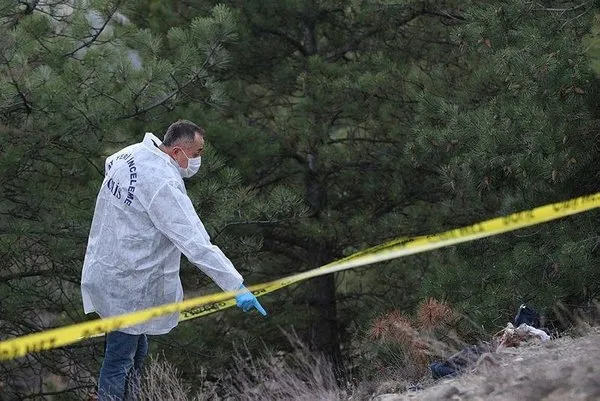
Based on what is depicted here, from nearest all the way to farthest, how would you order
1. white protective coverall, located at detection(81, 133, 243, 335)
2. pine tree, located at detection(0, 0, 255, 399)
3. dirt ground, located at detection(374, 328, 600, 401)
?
dirt ground, located at detection(374, 328, 600, 401) < white protective coverall, located at detection(81, 133, 243, 335) < pine tree, located at detection(0, 0, 255, 399)

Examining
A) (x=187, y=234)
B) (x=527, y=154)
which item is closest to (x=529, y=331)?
(x=187, y=234)

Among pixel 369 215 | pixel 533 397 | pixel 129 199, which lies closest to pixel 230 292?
pixel 129 199

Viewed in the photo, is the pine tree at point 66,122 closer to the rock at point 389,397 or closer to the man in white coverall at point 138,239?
the man in white coverall at point 138,239

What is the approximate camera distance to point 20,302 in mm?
10727

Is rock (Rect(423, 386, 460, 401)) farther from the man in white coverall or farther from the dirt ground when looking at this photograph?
the man in white coverall

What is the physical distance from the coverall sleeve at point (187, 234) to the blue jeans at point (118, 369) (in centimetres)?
58

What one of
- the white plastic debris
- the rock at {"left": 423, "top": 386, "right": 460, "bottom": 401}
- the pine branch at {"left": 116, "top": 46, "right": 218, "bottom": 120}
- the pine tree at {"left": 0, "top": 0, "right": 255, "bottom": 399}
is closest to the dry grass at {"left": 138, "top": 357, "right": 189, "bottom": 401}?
the rock at {"left": 423, "top": 386, "right": 460, "bottom": 401}

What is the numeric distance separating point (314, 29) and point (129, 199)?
29.1 feet

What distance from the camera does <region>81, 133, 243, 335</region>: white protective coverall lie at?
5.58 metres

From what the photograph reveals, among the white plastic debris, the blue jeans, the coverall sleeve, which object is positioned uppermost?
the coverall sleeve

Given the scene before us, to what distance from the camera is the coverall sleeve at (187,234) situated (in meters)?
5.46

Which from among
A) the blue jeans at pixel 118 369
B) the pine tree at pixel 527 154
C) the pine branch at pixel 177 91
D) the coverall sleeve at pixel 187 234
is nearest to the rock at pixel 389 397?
the coverall sleeve at pixel 187 234

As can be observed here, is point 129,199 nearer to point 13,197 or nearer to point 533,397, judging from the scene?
point 533,397

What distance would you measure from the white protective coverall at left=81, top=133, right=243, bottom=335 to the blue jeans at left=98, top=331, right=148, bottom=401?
0.08 meters
